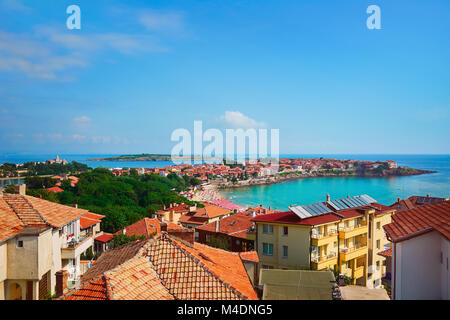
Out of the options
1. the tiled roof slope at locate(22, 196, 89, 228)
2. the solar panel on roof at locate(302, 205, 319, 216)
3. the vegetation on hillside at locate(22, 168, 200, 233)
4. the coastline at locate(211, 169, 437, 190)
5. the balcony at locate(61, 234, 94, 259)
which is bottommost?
the coastline at locate(211, 169, 437, 190)

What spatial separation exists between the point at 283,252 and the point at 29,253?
253 inches

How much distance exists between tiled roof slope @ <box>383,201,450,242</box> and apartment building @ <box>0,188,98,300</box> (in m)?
4.04

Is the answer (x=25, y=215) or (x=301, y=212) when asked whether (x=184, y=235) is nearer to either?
(x=25, y=215)

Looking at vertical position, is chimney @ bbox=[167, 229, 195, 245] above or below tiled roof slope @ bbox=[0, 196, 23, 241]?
below

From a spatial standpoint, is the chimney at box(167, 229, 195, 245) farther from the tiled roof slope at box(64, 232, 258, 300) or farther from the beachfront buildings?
the beachfront buildings

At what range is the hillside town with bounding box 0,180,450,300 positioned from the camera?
130 inches

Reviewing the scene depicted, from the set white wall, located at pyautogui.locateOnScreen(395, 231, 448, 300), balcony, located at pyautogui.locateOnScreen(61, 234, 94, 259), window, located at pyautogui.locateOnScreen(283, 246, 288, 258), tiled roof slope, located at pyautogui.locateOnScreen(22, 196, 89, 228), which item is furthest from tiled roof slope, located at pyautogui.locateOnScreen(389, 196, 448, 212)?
tiled roof slope, located at pyautogui.locateOnScreen(22, 196, 89, 228)

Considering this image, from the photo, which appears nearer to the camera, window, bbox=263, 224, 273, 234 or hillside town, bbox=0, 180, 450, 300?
hillside town, bbox=0, 180, 450, 300

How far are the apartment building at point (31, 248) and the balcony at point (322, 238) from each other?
5.82 metres

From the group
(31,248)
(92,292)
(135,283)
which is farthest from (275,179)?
(92,292)

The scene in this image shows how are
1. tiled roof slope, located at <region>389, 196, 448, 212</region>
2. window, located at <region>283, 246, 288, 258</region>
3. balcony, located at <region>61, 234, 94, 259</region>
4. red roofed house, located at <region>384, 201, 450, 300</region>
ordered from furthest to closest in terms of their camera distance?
tiled roof slope, located at <region>389, 196, 448, 212</region>, window, located at <region>283, 246, 288, 258</region>, balcony, located at <region>61, 234, 94, 259</region>, red roofed house, located at <region>384, 201, 450, 300</region>

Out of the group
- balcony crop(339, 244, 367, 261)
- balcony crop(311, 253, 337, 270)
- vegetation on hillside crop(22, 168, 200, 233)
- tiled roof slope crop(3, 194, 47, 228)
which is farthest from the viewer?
vegetation on hillside crop(22, 168, 200, 233)

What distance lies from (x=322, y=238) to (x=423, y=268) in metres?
5.84
